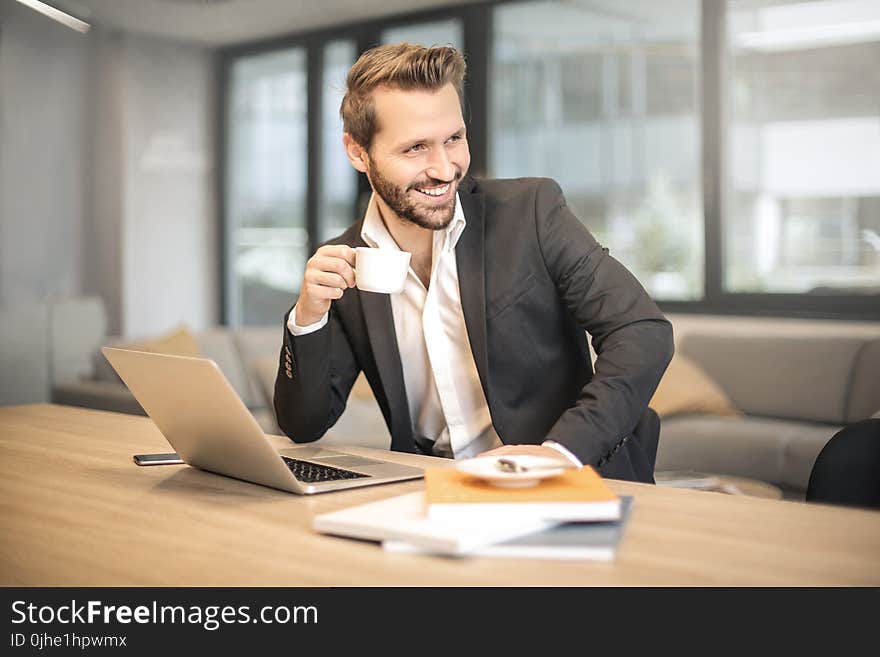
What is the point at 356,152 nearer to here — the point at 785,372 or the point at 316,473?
the point at 316,473

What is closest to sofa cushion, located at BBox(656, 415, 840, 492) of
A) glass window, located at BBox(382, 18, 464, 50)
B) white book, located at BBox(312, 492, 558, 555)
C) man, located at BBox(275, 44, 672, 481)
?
man, located at BBox(275, 44, 672, 481)

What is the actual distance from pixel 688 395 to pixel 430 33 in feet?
10.8

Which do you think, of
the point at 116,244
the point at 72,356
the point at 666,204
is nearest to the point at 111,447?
the point at 666,204

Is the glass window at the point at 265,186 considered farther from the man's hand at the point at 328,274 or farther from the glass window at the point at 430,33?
the man's hand at the point at 328,274

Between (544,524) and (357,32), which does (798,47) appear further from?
(544,524)

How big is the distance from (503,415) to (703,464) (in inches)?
87.6

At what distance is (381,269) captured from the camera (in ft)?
4.88

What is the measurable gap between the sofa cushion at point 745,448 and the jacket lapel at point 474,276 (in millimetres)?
2181

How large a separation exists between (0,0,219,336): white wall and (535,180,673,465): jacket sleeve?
486 centimetres

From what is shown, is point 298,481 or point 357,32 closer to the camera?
point 298,481

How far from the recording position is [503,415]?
1763 mm

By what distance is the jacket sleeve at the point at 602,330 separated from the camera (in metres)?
1.48

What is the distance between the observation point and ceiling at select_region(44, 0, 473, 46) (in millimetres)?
6320

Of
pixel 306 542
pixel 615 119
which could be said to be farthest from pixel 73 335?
pixel 306 542
